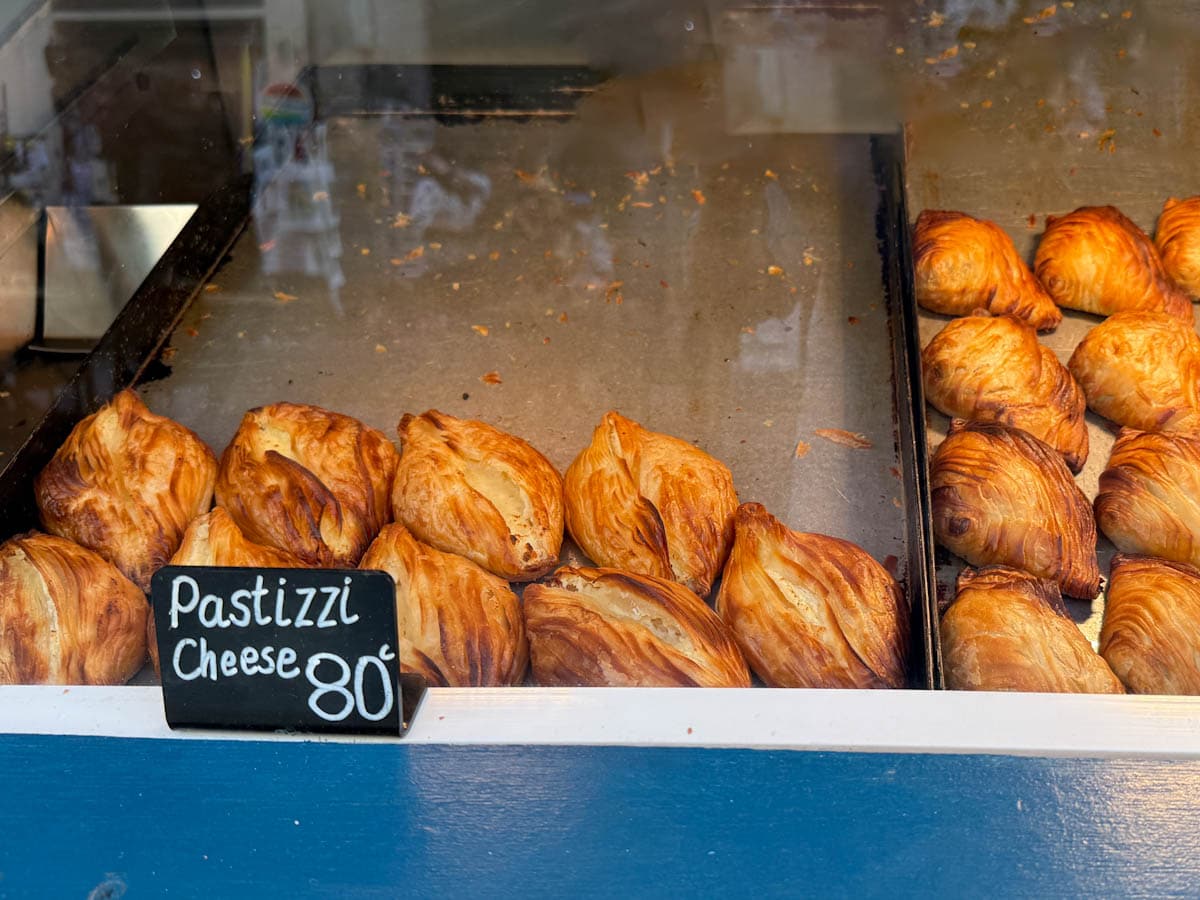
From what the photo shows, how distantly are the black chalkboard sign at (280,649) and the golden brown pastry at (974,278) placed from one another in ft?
4.23

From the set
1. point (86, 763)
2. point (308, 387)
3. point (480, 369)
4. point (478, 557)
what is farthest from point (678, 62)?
point (86, 763)

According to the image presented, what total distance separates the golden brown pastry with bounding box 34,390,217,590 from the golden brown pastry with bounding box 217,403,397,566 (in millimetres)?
62

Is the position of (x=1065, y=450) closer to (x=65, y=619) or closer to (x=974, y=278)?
(x=974, y=278)

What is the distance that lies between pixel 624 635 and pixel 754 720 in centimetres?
37

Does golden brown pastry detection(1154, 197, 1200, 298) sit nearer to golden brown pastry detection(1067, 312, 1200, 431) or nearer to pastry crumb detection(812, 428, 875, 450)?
golden brown pastry detection(1067, 312, 1200, 431)

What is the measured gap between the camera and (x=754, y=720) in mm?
969

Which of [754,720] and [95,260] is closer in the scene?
[754,720]

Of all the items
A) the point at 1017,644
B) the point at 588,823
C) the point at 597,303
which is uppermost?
the point at 597,303

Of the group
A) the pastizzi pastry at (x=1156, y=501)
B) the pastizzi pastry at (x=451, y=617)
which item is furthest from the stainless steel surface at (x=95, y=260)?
the pastizzi pastry at (x=1156, y=501)

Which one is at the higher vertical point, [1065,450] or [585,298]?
[585,298]

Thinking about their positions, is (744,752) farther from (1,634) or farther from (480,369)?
(480,369)

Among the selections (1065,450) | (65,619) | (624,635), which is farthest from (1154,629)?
(65,619)

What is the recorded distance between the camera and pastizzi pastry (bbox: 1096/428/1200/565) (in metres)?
1.56

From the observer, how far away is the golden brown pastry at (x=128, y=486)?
5.16ft
